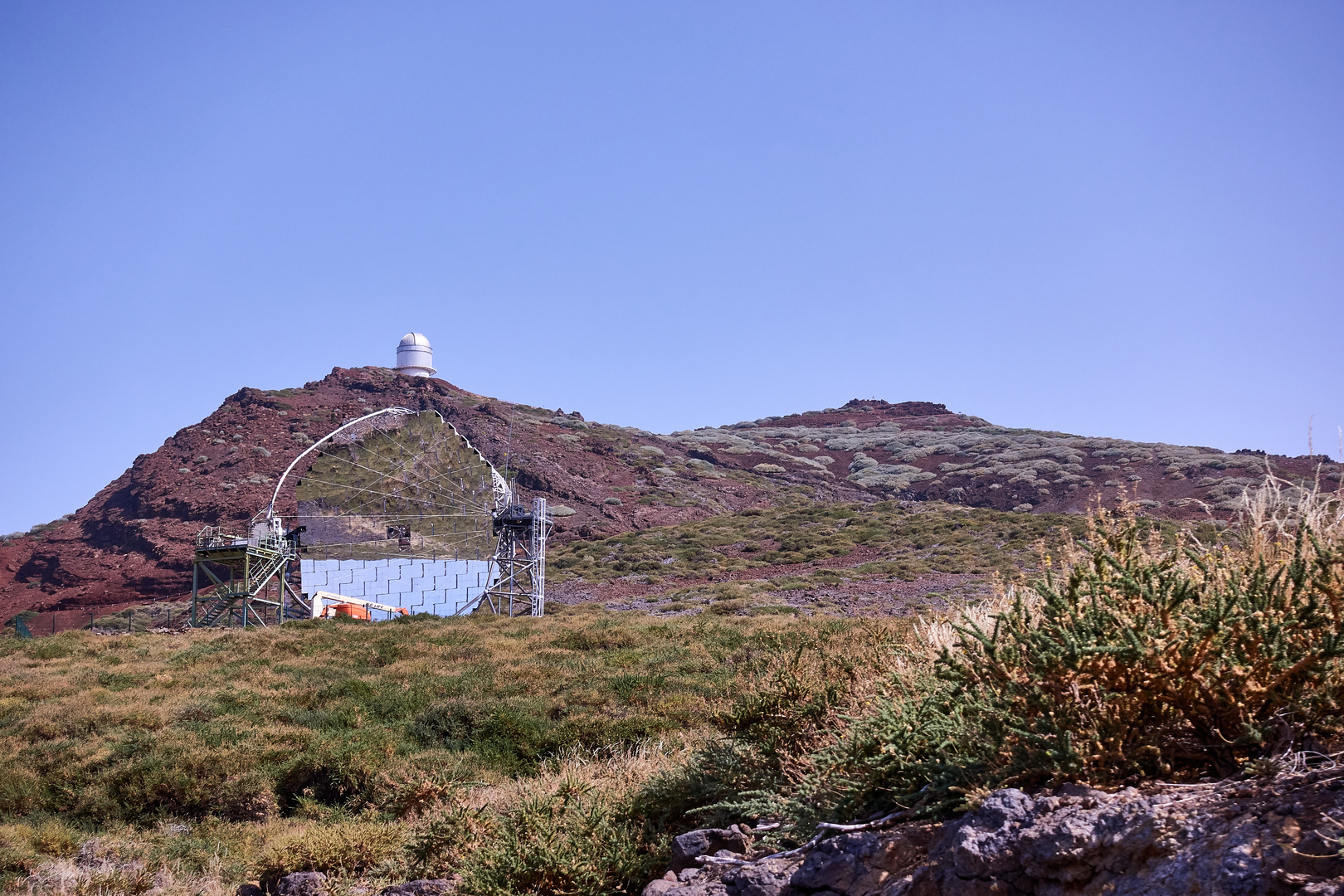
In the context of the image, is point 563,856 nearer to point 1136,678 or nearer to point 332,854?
point 332,854

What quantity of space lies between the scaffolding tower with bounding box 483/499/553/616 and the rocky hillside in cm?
1883

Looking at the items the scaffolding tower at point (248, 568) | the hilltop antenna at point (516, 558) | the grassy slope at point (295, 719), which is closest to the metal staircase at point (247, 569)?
the scaffolding tower at point (248, 568)

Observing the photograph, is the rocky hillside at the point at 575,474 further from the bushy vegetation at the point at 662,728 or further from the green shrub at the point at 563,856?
the green shrub at the point at 563,856

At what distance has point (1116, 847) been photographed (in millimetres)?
3500

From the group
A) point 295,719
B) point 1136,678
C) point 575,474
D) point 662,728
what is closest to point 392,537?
point 295,719

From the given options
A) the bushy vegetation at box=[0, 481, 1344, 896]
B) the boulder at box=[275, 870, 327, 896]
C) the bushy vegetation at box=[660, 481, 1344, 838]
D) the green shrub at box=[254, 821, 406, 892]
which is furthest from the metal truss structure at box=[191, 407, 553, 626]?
the bushy vegetation at box=[660, 481, 1344, 838]

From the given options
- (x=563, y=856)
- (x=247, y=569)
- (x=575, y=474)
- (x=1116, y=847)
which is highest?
(x=575, y=474)

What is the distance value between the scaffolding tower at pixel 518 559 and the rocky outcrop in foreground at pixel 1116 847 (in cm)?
2788

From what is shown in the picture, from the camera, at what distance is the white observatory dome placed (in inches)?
3182

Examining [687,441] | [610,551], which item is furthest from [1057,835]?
[687,441]

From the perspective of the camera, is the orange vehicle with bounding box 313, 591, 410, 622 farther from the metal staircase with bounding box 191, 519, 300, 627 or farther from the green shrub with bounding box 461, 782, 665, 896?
the green shrub with bounding box 461, 782, 665, 896

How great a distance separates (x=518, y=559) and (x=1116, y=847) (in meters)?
31.1

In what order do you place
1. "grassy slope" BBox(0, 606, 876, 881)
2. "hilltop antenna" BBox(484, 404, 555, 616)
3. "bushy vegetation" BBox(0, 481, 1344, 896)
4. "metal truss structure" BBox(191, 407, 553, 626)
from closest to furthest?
"bushy vegetation" BBox(0, 481, 1344, 896) < "grassy slope" BBox(0, 606, 876, 881) < "metal truss structure" BBox(191, 407, 553, 626) < "hilltop antenna" BBox(484, 404, 555, 616)

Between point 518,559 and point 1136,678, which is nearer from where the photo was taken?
point 1136,678
